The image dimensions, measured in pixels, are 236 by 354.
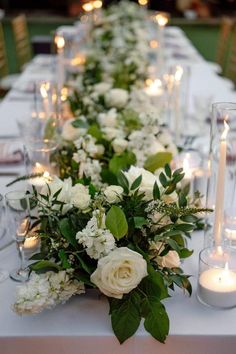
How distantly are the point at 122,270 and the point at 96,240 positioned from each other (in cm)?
7

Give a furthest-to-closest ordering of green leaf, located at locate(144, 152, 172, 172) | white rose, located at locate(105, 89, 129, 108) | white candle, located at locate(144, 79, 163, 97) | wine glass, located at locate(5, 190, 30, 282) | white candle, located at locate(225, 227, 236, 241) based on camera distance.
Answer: white candle, located at locate(144, 79, 163, 97)
white rose, located at locate(105, 89, 129, 108)
green leaf, located at locate(144, 152, 172, 172)
white candle, located at locate(225, 227, 236, 241)
wine glass, located at locate(5, 190, 30, 282)

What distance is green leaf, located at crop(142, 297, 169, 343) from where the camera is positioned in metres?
0.94

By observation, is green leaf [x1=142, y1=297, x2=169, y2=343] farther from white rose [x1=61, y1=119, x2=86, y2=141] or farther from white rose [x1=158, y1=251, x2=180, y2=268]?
white rose [x1=61, y1=119, x2=86, y2=141]

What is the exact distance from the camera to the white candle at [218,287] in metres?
1.03

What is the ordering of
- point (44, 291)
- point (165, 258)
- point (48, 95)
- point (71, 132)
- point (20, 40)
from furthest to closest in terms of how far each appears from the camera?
1. point (20, 40)
2. point (48, 95)
3. point (71, 132)
4. point (165, 258)
5. point (44, 291)

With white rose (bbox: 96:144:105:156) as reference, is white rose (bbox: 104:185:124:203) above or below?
above

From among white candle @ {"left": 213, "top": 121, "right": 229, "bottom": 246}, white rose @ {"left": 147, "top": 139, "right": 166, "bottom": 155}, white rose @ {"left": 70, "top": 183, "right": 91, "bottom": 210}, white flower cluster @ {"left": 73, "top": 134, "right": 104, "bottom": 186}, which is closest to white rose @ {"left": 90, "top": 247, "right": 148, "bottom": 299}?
white rose @ {"left": 70, "top": 183, "right": 91, "bottom": 210}

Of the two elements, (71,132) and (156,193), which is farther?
(71,132)

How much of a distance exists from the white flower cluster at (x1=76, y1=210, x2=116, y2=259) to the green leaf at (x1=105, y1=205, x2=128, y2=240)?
2 cm

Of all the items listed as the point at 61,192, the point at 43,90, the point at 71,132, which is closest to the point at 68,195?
the point at 61,192

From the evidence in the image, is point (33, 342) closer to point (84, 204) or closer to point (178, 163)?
point (84, 204)

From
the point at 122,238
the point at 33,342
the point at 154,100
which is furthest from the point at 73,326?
the point at 154,100

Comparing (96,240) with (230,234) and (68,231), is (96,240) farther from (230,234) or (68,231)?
(230,234)

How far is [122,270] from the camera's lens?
0.95 m
